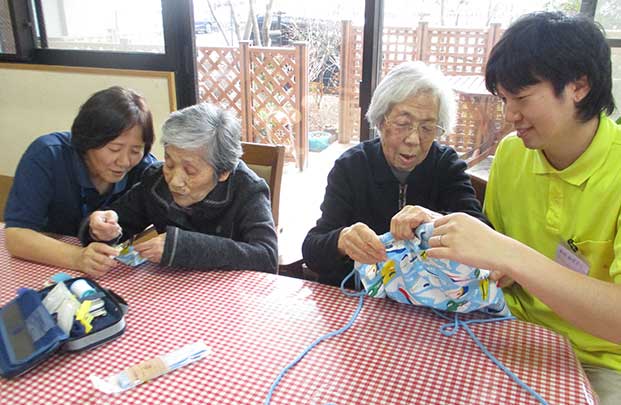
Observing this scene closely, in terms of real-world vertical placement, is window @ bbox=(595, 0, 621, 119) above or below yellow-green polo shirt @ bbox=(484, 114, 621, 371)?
above

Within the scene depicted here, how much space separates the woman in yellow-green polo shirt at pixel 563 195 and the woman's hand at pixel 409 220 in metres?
0.07

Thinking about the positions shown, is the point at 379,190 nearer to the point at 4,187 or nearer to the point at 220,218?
the point at 220,218

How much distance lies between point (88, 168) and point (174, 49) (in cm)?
169

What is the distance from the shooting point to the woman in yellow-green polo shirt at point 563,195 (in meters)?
1.04

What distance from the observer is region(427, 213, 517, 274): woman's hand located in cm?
104

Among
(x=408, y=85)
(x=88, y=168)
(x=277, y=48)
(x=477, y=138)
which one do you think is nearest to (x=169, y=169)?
(x=88, y=168)

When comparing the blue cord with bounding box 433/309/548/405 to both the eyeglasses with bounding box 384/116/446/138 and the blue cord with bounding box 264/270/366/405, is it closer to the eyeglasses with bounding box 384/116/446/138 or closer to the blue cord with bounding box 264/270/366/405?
the blue cord with bounding box 264/270/366/405

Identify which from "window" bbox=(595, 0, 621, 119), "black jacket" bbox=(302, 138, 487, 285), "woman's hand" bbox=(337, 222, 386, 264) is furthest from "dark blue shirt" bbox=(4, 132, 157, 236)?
"window" bbox=(595, 0, 621, 119)

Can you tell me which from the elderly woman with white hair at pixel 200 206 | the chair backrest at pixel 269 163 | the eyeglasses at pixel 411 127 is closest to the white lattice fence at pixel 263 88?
the chair backrest at pixel 269 163

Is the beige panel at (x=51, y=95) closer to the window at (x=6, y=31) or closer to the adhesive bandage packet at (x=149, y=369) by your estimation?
the window at (x=6, y=31)

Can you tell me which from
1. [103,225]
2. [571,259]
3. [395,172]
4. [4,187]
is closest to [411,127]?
[395,172]

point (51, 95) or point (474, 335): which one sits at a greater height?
point (51, 95)

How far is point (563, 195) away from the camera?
4.42 feet

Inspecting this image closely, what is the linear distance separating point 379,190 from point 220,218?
54cm
